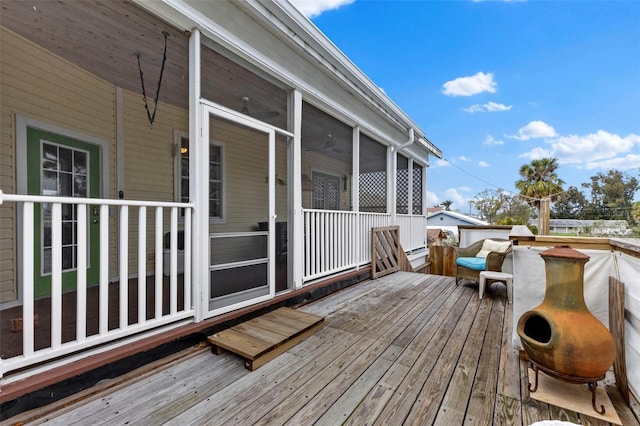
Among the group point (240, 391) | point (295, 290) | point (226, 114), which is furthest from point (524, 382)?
point (226, 114)

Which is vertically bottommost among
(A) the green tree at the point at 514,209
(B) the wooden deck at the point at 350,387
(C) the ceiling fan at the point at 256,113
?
(B) the wooden deck at the point at 350,387

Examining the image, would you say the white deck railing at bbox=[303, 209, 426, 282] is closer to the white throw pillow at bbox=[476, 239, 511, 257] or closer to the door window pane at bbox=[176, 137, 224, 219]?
the door window pane at bbox=[176, 137, 224, 219]

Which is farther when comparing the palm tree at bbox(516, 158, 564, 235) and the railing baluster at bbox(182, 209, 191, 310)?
the palm tree at bbox(516, 158, 564, 235)

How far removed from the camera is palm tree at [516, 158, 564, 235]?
1873 cm

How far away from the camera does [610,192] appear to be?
2938 cm

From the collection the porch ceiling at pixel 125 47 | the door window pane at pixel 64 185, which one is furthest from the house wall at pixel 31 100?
the door window pane at pixel 64 185

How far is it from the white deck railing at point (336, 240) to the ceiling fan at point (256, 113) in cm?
130

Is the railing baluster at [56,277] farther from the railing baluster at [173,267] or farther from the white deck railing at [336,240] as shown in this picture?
the white deck railing at [336,240]

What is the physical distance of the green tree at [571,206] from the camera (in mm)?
30700

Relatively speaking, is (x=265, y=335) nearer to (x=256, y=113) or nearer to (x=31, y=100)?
(x=256, y=113)

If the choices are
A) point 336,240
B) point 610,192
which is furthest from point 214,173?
point 610,192

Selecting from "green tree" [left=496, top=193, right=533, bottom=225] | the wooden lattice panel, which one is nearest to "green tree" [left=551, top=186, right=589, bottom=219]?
"green tree" [left=496, top=193, right=533, bottom=225]

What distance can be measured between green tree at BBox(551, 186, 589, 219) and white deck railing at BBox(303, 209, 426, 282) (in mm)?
35511

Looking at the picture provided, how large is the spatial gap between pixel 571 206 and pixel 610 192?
349 centimetres
